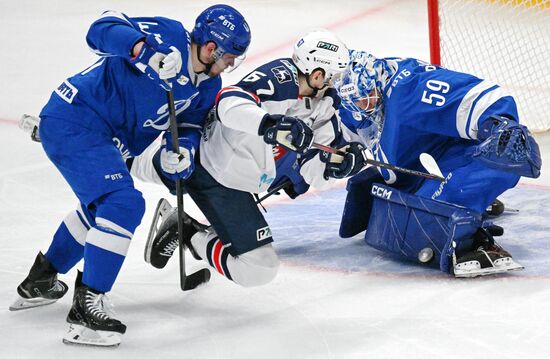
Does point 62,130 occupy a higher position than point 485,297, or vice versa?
point 62,130

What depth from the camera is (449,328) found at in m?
3.41

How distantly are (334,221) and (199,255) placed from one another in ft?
2.90

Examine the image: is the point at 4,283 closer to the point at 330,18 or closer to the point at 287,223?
the point at 287,223

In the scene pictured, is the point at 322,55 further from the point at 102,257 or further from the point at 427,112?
the point at 102,257

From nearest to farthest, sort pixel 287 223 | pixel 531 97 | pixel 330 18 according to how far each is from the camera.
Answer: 1. pixel 287 223
2. pixel 531 97
3. pixel 330 18

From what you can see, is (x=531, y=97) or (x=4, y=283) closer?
(x=4, y=283)

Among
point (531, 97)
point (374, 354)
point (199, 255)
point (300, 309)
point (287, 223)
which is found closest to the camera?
point (374, 354)

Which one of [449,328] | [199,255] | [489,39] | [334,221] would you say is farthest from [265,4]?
[449,328]

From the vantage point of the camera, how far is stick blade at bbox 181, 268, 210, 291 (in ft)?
12.4

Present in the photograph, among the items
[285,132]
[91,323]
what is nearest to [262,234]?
[285,132]

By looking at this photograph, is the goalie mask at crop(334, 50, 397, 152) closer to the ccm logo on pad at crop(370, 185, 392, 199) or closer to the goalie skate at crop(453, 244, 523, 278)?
the ccm logo on pad at crop(370, 185, 392, 199)

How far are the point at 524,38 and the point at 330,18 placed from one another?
1950 millimetres

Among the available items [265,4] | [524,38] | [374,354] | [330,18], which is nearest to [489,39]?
[524,38]

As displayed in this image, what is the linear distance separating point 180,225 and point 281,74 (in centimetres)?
62
